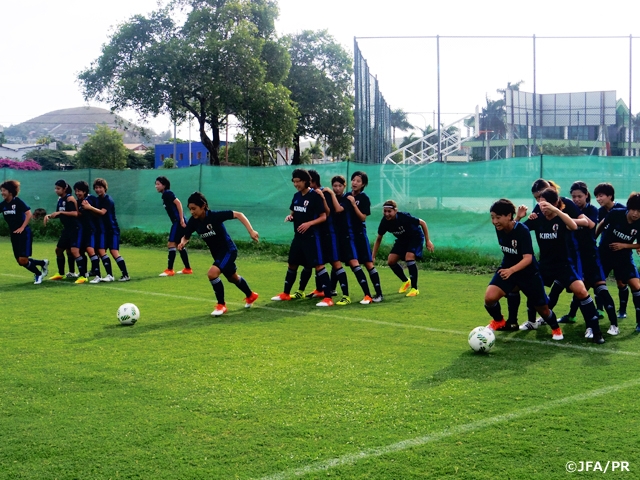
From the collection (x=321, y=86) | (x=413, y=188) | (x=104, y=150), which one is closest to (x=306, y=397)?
(x=413, y=188)

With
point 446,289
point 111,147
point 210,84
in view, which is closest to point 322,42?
point 210,84

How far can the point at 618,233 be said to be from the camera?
8.28m

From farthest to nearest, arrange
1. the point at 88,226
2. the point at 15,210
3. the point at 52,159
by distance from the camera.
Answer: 1. the point at 52,159
2. the point at 88,226
3. the point at 15,210

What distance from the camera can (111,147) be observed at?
206 feet

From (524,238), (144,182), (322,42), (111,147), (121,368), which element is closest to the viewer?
(121,368)

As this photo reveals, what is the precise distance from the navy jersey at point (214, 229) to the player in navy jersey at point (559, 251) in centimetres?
370

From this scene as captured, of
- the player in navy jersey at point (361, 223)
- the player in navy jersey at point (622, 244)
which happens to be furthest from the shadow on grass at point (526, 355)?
the player in navy jersey at point (361, 223)

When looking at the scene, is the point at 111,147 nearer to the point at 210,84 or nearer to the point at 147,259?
the point at 210,84

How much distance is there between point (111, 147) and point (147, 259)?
49.2 meters

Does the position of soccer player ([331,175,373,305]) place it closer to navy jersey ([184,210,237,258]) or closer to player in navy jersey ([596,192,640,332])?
navy jersey ([184,210,237,258])

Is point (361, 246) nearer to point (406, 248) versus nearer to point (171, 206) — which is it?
point (406, 248)

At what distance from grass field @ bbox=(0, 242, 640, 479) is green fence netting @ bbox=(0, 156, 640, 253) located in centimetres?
531

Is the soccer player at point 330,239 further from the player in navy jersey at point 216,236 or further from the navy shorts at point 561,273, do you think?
the navy shorts at point 561,273

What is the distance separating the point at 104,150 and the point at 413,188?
5185cm
